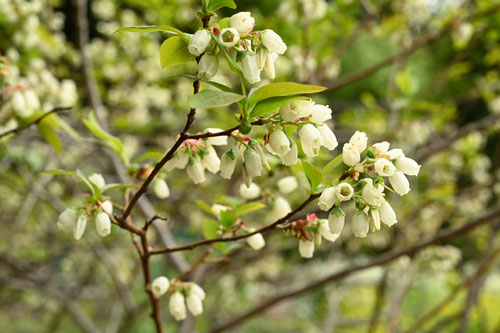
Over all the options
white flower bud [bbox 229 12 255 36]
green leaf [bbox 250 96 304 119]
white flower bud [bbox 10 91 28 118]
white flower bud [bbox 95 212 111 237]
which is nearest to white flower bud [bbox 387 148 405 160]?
Answer: green leaf [bbox 250 96 304 119]

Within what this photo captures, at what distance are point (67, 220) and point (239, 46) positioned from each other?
1.73 feet

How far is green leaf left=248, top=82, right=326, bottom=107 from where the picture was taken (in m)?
0.69

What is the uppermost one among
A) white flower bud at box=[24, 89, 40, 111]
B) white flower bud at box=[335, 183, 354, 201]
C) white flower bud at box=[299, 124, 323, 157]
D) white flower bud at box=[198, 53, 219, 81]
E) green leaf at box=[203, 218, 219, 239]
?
white flower bud at box=[24, 89, 40, 111]

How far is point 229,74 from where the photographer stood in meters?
4.93

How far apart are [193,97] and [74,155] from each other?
15.7 ft

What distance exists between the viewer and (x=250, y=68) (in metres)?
0.74

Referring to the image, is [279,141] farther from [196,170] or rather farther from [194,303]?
[194,303]

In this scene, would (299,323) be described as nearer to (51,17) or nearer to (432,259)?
(432,259)

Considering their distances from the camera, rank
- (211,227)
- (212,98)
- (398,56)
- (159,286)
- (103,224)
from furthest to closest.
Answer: (398,56) → (211,227) → (159,286) → (103,224) → (212,98)

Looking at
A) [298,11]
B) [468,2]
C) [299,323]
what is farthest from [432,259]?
[299,323]

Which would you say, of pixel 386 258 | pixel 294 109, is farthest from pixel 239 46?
pixel 386 258

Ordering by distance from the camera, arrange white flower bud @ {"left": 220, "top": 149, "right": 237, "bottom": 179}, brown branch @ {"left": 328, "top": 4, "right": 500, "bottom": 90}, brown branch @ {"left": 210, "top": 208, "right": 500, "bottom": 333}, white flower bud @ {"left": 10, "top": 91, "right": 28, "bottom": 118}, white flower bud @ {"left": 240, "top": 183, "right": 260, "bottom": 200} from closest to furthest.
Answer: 1. white flower bud @ {"left": 220, "top": 149, "right": 237, "bottom": 179}
2. white flower bud @ {"left": 240, "top": 183, "right": 260, "bottom": 200}
3. white flower bud @ {"left": 10, "top": 91, "right": 28, "bottom": 118}
4. brown branch @ {"left": 210, "top": 208, "right": 500, "bottom": 333}
5. brown branch @ {"left": 328, "top": 4, "right": 500, "bottom": 90}

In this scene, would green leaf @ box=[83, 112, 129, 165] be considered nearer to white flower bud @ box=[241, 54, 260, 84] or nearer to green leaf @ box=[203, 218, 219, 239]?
green leaf @ box=[203, 218, 219, 239]

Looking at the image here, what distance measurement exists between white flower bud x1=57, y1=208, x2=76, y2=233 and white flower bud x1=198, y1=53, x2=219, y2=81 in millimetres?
450
